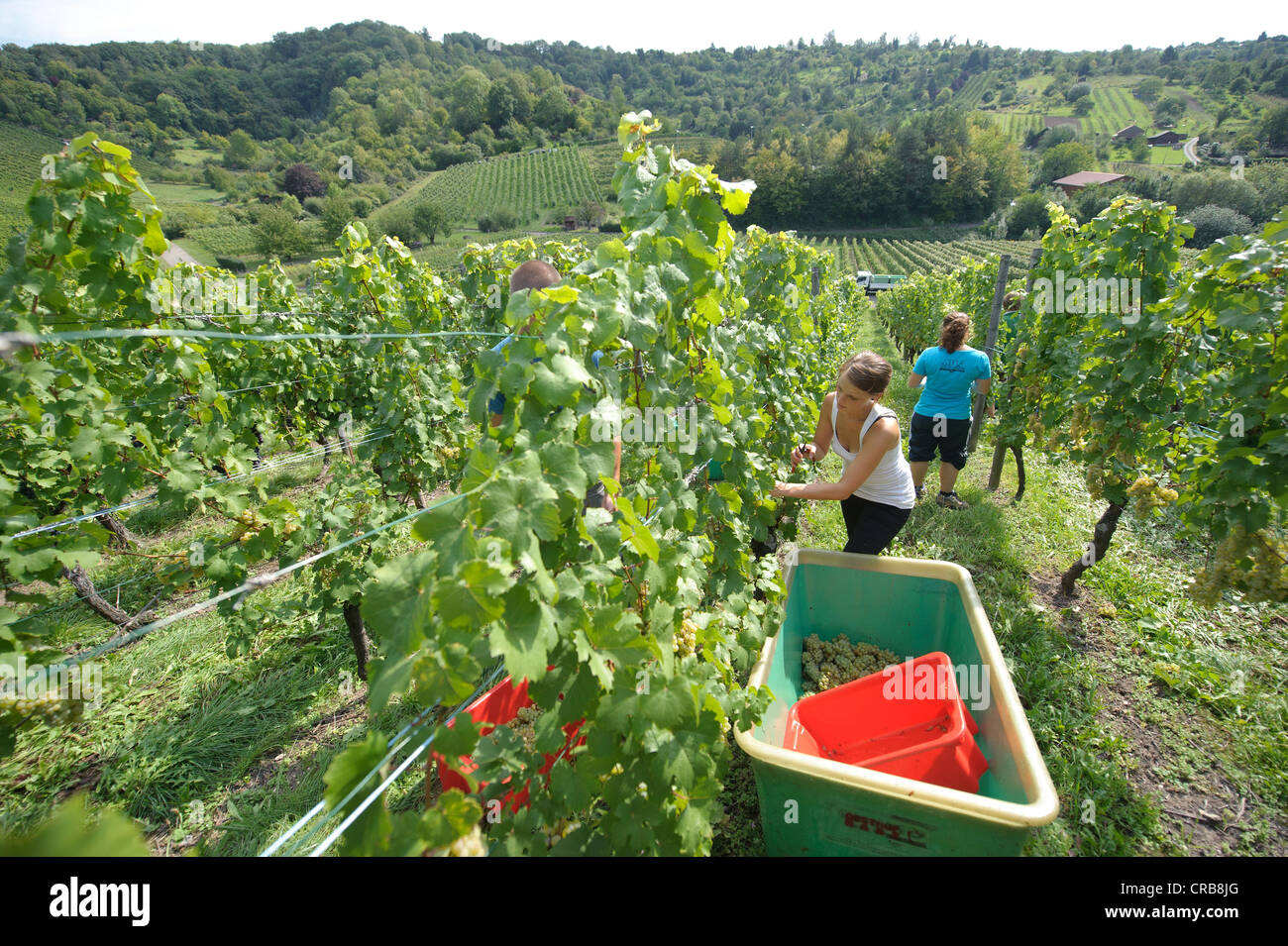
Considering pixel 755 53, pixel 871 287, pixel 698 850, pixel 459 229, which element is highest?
pixel 755 53

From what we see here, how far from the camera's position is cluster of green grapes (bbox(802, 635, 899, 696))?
2.95 metres

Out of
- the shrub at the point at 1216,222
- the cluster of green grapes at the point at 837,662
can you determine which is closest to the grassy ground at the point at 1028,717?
the cluster of green grapes at the point at 837,662

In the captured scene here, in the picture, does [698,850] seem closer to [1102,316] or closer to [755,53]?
[1102,316]

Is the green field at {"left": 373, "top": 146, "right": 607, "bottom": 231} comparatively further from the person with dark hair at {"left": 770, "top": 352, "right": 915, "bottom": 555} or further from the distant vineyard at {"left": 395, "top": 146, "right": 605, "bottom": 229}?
the person with dark hair at {"left": 770, "top": 352, "right": 915, "bottom": 555}

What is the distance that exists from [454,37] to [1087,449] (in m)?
148

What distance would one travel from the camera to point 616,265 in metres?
1.65

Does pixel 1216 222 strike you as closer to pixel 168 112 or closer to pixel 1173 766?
pixel 1173 766

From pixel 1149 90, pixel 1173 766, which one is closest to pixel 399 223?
pixel 1173 766

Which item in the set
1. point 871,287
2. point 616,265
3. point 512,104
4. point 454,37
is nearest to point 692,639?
point 616,265

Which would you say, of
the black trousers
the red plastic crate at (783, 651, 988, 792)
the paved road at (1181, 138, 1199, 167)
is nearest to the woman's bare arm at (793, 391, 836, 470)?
the black trousers

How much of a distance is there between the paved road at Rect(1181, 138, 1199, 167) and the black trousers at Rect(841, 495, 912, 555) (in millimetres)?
76003

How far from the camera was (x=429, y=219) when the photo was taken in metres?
43.1

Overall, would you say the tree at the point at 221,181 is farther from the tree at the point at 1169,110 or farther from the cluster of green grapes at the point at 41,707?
the tree at the point at 1169,110

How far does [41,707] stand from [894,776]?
8.65ft
